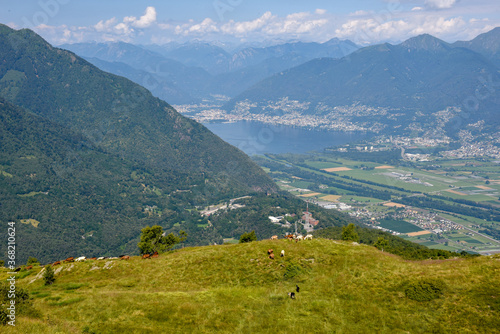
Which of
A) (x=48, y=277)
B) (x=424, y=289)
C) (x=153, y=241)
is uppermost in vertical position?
(x=424, y=289)

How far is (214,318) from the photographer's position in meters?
31.8

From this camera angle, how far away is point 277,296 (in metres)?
35.4

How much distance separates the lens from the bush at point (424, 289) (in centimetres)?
3325

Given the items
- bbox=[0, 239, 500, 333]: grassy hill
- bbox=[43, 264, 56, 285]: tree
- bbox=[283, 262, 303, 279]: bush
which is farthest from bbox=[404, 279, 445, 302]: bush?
bbox=[43, 264, 56, 285]: tree

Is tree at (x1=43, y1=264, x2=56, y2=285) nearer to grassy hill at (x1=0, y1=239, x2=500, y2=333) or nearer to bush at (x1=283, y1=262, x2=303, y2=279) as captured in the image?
grassy hill at (x1=0, y1=239, x2=500, y2=333)

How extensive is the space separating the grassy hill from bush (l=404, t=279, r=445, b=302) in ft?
0.29

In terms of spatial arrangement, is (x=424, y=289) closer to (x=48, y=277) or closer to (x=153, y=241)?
(x=48, y=277)

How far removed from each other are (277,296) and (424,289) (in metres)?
14.7

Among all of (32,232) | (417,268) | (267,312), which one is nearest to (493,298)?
(417,268)

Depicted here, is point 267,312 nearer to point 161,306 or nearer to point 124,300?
point 161,306

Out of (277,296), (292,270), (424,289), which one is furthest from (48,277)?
(424,289)

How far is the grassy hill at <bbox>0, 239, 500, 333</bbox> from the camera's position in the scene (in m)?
30.3

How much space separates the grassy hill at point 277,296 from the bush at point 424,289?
90 millimetres

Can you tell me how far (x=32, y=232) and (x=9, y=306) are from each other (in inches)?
6516
